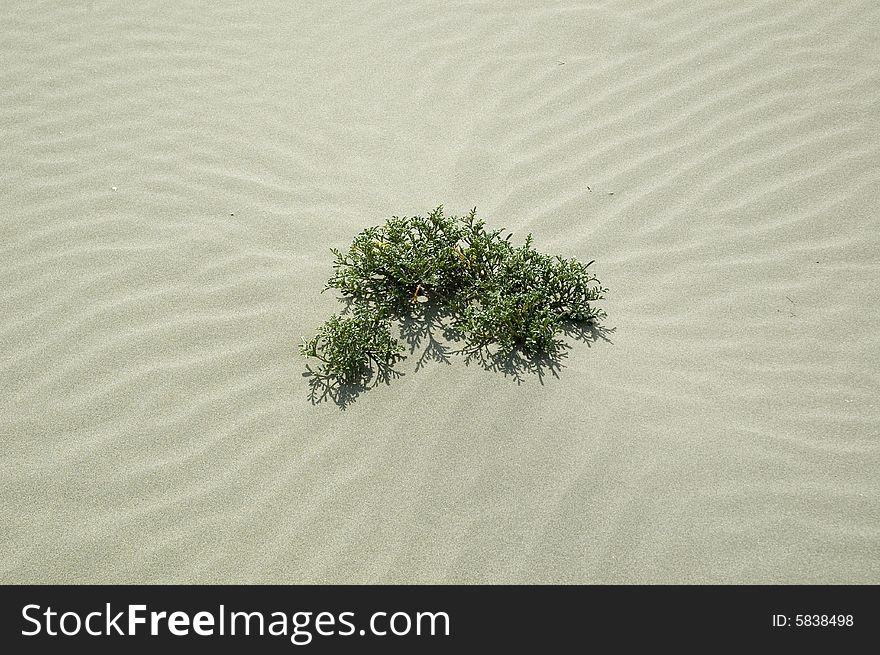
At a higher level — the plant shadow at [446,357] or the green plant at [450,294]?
the green plant at [450,294]

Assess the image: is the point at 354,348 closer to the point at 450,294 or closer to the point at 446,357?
the point at 446,357

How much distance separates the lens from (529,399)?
11.5 feet

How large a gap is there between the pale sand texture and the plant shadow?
0.06 m

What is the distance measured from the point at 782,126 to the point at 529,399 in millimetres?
2746

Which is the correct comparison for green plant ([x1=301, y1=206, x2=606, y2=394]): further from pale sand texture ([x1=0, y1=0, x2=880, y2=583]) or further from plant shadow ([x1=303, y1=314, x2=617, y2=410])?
pale sand texture ([x1=0, y1=0, x2=880, y2=583])

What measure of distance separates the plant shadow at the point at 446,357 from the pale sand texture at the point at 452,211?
2.4 inches

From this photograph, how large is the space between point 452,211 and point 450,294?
2.20 feet

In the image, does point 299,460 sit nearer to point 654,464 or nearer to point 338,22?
point 654,464

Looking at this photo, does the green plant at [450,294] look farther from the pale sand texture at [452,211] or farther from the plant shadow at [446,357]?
the pale sand texture at [452,211]

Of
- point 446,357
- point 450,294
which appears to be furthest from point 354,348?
point 450,294

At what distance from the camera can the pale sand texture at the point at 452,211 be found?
10.3ft

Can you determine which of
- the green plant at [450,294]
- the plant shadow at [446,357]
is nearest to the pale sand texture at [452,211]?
the plant shadow at [446,357]

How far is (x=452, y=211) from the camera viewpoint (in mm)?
4438

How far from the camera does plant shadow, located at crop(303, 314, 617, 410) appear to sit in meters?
3.59
